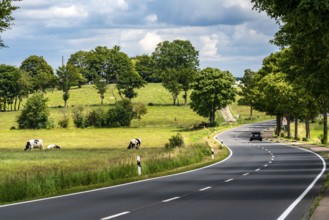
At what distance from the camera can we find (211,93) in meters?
126

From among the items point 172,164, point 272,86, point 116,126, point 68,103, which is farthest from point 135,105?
point 172,164

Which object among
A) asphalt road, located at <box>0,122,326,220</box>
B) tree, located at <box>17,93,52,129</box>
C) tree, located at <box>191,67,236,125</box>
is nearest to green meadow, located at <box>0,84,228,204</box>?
asphalt road, located at <box>0,122,326,220</box>

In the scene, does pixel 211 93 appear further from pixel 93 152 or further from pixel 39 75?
pixel 39 75

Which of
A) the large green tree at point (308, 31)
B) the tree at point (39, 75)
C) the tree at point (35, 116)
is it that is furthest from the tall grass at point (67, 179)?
the tree at point (39, 75)

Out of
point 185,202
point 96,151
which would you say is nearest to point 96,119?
point 96,151

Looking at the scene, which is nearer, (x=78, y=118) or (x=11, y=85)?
(x=78, y=118)

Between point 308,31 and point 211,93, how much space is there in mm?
105245

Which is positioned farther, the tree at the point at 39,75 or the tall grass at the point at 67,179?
the tree at the point at 39,75

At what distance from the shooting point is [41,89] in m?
186

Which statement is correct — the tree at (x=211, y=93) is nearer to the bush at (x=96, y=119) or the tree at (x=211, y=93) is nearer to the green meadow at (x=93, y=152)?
the green meadow at (x=93, y=152)

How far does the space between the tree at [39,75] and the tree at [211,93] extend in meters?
64.2

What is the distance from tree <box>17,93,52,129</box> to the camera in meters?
121

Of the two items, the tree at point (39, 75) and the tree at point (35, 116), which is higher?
the tree at point (39, 75)

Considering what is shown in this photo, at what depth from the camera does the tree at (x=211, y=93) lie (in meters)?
124
